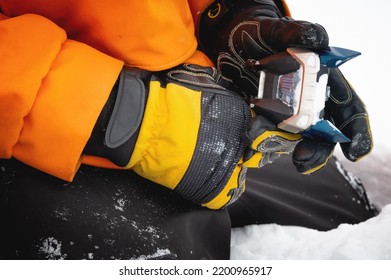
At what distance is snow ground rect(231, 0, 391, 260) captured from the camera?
32.0 inches

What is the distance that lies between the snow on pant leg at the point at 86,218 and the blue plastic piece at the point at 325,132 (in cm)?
24

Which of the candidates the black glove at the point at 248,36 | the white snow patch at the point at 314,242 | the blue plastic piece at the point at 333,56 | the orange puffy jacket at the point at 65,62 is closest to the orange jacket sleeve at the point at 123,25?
the orange puffy jacket at the point at 65,62

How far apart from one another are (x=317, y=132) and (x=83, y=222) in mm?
350

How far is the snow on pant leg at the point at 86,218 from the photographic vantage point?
57cm

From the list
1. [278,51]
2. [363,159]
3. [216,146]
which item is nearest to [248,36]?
[278,51]

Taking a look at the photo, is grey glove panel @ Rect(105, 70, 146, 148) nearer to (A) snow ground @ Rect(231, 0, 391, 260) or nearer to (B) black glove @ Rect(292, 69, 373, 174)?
(B) black glove @ Rect(292, 69, 373, 174)

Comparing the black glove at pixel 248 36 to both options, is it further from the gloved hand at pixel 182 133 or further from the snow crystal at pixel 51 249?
the snow crystal at pixel 51 249

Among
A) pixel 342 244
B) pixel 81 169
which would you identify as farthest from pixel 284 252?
pixel 81 169

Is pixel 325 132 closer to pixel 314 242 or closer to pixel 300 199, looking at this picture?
pixel 314 242

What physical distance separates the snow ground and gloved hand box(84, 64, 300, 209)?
0.90ft

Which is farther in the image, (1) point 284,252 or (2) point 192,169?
(1) point 284,252

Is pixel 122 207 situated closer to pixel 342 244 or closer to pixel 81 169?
pixel 81 169

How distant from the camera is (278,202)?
970mm

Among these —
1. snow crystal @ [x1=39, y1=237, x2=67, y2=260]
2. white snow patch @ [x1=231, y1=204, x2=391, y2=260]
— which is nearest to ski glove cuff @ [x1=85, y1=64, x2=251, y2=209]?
snow crystal @ [x1=39, y1=237, x2=67, y2=260]
